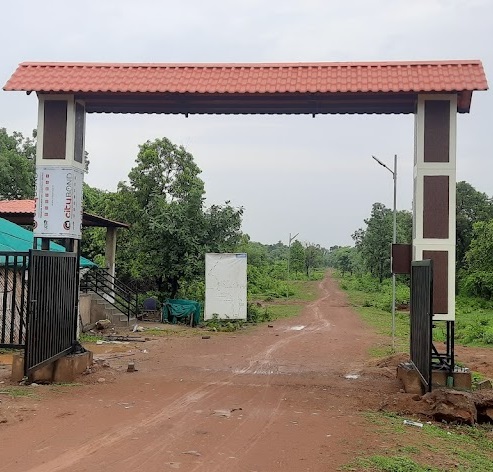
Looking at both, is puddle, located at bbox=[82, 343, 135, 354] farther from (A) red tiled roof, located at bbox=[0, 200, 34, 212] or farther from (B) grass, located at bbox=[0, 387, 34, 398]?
(A) red tiled roof, located at bbox=[0, 200, 34, 212]

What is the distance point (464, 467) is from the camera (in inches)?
217

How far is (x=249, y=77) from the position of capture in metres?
10.0

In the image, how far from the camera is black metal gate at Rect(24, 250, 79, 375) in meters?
8.16

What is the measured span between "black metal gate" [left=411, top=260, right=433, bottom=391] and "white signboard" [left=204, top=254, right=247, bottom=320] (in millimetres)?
11888

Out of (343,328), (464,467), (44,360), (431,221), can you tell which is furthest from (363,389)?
(343,328)

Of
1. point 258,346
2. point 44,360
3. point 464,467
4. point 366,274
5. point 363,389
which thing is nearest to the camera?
point 464,467

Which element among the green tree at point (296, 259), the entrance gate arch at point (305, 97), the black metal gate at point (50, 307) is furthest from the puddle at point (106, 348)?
the green tree at point (296, 259)

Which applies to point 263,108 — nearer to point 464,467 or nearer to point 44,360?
point 44,360

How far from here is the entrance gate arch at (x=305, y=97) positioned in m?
9.36

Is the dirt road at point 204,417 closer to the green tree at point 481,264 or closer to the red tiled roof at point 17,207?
the red tiled roof at point 17,207

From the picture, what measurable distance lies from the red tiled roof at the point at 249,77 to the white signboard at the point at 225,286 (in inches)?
453

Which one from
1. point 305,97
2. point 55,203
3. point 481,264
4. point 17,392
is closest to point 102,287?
point 55,203

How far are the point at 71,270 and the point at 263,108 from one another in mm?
4718

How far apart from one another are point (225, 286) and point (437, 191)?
1283 centimetres
